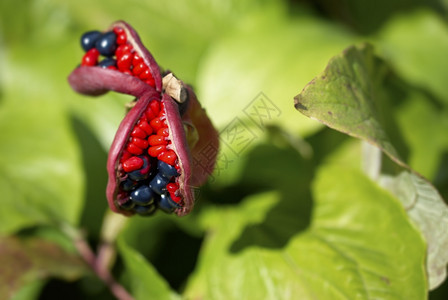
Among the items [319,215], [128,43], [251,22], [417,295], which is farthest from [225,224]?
[251,22]

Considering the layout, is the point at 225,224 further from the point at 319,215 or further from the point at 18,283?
the point at 18,283

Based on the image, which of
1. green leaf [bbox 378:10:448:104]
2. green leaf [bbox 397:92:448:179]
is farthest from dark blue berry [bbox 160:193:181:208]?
green leaf [bbox 378:10:448:104]

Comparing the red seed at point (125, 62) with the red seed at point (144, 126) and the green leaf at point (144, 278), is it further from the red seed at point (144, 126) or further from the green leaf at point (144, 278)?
the green leaf at point (144, 278)

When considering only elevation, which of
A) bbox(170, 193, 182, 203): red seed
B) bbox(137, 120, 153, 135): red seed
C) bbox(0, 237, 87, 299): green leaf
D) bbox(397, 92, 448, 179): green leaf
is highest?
bbox(397, 92, 448, 179): green leaf

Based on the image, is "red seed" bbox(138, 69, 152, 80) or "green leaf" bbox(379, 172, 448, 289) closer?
"red seed" bbox(138, 69, 152, 80)

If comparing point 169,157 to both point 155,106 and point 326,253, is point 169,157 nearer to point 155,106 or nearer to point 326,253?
point 155,106

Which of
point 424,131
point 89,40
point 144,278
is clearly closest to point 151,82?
point 89,40

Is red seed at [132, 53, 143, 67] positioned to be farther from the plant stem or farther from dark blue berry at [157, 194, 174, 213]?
the plant stem
